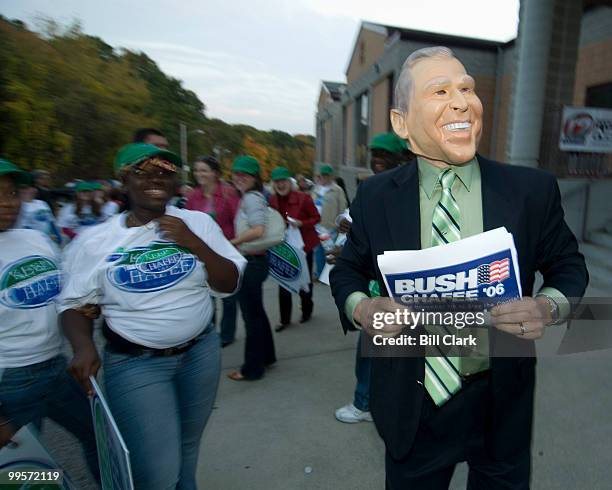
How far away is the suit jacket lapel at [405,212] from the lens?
3.88 ft

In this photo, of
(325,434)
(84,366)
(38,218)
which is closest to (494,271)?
(84,366)

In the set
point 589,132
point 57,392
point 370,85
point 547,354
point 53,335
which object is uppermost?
point 370,85

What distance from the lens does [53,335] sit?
5.87 ft

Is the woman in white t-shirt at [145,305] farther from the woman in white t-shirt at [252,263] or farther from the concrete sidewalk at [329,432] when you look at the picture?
the woman in white t-shirt at [252,263]

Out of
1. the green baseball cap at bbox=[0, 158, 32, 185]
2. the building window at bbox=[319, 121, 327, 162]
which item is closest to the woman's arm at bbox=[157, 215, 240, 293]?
the green baseball cap at bbox=[0, 158, 32, 185]

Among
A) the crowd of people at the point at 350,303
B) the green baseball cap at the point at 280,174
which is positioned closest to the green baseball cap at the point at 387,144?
the crowd of people at the point at 350,303

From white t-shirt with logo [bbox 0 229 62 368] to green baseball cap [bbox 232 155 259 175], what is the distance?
5.75ft

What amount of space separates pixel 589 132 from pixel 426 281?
6780 mm

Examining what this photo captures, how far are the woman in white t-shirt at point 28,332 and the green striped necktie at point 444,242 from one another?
151 centimetres

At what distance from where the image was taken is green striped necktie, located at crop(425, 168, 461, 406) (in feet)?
3.83

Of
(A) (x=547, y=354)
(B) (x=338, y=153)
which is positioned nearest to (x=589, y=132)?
(A) (x=547, y=354)

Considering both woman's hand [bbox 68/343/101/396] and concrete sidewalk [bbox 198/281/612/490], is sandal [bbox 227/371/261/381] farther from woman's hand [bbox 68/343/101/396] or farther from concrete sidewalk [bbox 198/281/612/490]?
woman's hand [bbox 68/343/101/396]

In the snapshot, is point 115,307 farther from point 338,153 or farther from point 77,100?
point 338,153

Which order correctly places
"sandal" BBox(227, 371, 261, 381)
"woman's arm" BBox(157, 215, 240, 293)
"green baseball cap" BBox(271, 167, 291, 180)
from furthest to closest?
Answer: 1. "green baseball cap" BBox(271, 167, 291, 180)
2. "sandal" BBox(227, 371, 261, 381)
3. "woman's arm" BBox(157, 215, 240, 293)
